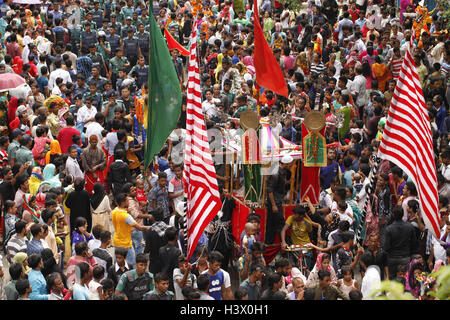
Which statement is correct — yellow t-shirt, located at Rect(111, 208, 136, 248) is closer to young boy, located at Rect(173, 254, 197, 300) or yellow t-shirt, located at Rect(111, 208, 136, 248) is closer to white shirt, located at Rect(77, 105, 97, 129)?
young boy, located at Rect(173, 254, 197, 300)

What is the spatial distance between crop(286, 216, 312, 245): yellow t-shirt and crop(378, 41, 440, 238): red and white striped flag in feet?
7.11

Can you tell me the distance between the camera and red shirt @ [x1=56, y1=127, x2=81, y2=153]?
13.9m

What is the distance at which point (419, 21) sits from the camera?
20031mm

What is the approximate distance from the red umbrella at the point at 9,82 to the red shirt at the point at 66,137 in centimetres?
181

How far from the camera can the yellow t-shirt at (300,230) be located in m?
11.4

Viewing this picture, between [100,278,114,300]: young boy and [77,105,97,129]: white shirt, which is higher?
[77,105,97,129]: white shirt

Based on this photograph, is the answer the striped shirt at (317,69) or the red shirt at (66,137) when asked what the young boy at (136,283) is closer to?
the red shirt at (66,137)

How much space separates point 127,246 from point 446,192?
15.6 feet

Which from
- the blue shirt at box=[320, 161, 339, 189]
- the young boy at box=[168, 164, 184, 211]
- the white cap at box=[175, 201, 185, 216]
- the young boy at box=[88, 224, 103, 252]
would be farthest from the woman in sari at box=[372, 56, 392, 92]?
the young boy at box=[88, 224, 103, 252]

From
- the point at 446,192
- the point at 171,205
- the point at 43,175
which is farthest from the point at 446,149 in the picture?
the point at 43,175

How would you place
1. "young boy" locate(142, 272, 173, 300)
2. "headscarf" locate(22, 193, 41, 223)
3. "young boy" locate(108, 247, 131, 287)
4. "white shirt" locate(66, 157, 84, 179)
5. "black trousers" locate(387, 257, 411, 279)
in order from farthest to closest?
"white shirt" locate(66, 157, 84, 179) → "headscarf" locate(22, 193, 41, 223) → "black trousers" locate(387, 257, 411, 279) → "young boy" locate(108, 247, 131, 287) → "young boy" locate(142, 272, 173, 300)

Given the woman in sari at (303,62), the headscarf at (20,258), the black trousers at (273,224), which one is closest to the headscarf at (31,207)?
the headscarf at (20,258)

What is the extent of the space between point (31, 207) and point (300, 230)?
3.83 m

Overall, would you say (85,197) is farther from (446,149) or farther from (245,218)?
(446,149)
